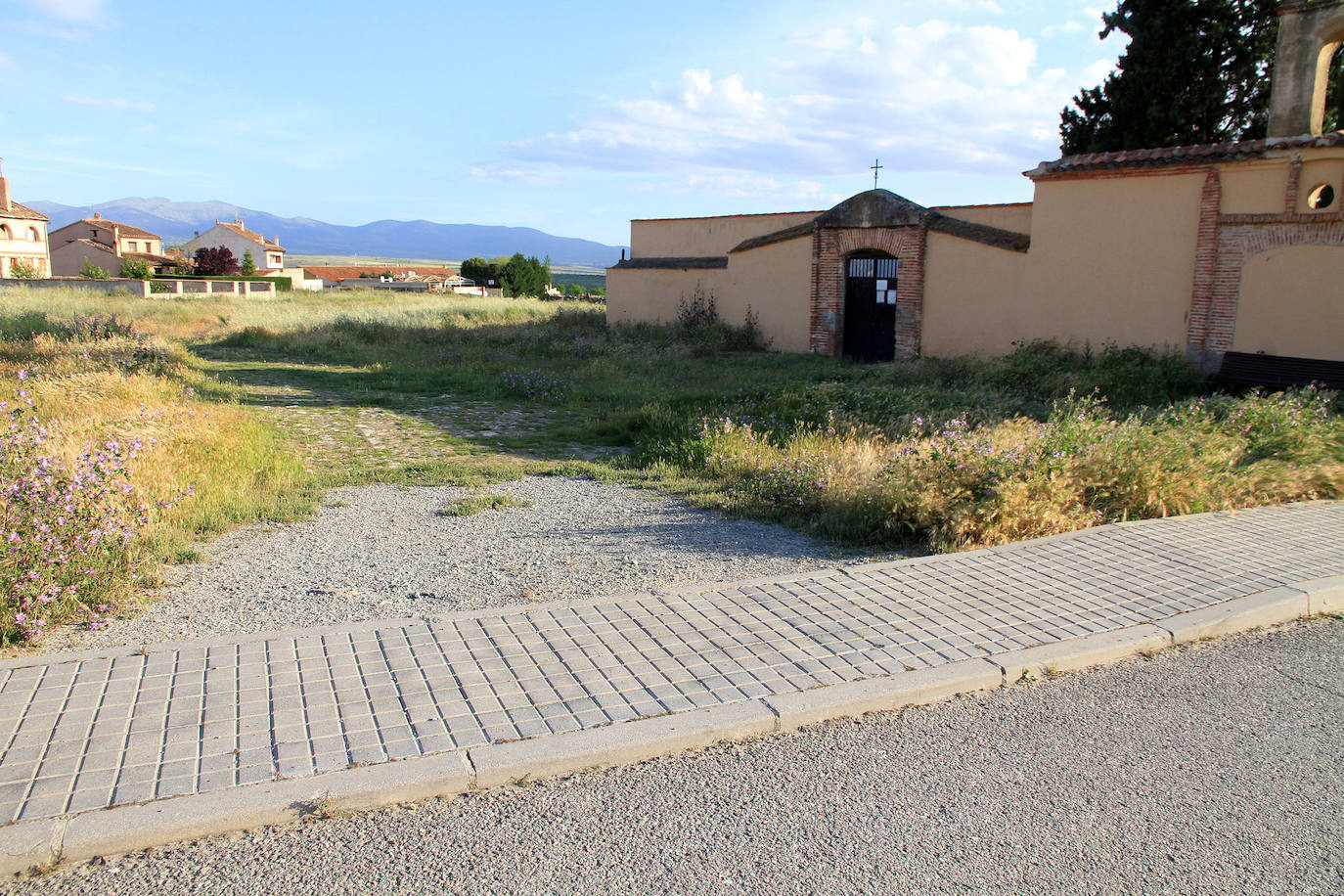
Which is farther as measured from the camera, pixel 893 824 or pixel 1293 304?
pixel 1293 304

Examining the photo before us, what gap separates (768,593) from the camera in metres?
5.37

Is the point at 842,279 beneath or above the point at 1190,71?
beneath

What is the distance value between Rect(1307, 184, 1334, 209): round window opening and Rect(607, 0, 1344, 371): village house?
0.14ft

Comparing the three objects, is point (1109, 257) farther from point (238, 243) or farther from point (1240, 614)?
point (238, 243)

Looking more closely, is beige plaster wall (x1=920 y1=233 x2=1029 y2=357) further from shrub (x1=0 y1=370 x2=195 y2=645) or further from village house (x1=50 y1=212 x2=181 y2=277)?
village house (x1=50 y1=212 x2=181 y2=277)

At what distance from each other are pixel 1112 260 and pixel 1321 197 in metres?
3.13

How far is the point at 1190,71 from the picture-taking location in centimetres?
2102

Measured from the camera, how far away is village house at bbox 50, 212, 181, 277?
262ft

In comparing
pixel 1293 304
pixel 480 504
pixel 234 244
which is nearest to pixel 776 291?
pixel 1293 304

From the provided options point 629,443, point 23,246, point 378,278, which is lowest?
point 629,443

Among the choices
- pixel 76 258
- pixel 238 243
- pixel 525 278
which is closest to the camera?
pixel 525 278

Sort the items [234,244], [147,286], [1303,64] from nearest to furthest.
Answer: [1303,64] → [147,286] → [234,244]

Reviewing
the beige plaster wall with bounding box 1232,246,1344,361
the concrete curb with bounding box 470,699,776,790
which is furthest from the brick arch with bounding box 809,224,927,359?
the concrete curb with bounding box 470,699,776,790

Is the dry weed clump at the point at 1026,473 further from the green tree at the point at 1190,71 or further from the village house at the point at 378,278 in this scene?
the village house at the point at 378,278
